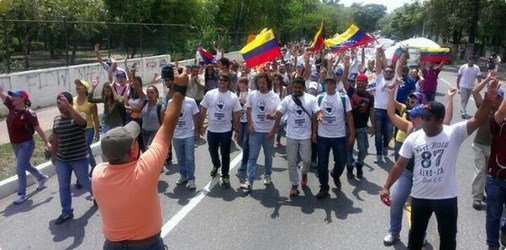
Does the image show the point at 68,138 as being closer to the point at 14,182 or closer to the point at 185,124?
the point at 185,124

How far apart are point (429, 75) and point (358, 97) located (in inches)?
209

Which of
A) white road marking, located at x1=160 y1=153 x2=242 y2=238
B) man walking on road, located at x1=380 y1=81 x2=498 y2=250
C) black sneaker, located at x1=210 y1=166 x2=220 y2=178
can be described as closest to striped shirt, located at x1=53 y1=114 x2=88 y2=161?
white road marking, located at x1=160 y1=153 x2=242 y2=238

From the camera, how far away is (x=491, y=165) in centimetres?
461

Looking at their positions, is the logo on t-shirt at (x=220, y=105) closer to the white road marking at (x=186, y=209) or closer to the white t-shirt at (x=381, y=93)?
the white road marking at (x=186, y=209)

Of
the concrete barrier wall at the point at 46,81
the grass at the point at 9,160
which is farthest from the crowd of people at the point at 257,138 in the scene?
the concrete barrier wall at the point at 46,81

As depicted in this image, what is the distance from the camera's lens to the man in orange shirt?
2.80 m

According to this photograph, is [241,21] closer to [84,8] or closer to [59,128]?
[84,8]

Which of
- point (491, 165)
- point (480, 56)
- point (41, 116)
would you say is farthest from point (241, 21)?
point (491, 165)

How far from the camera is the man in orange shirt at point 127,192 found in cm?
280

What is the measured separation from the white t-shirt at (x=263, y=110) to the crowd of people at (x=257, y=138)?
0.6 inches

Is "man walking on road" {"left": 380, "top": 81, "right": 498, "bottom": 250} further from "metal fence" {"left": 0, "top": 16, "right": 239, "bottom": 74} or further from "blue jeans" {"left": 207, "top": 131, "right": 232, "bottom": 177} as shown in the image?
"metal fence" {"left": 0, "top": 16, "right": 239, "bottom": 74}

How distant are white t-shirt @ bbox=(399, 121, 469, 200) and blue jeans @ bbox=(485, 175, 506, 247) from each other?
847mm

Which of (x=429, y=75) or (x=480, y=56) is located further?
(x=480, y=56)

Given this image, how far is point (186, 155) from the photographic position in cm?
715
